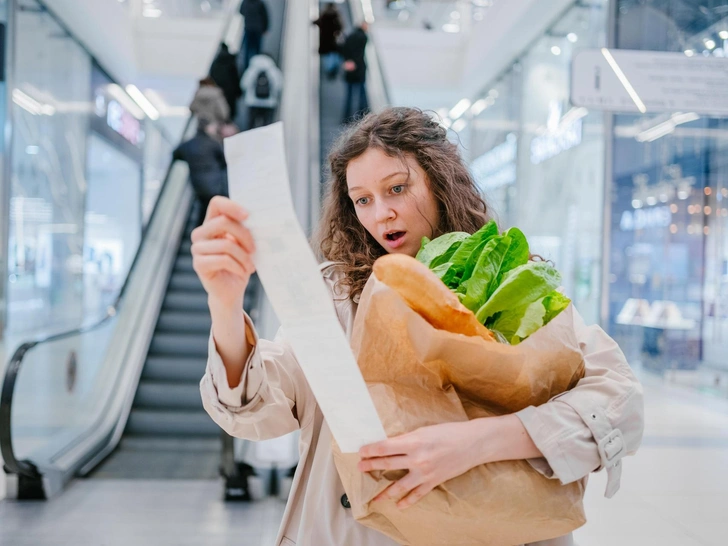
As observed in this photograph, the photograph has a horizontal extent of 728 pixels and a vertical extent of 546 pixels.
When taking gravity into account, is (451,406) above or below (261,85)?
below

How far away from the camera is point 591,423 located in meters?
1.01

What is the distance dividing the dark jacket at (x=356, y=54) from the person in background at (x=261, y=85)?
110cm

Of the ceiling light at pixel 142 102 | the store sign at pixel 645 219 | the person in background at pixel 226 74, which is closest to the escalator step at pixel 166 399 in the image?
the person in background at pixel 226 74

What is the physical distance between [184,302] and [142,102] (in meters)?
9.90

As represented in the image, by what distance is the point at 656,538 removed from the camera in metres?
3.20

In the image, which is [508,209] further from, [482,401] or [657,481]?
[482,401]

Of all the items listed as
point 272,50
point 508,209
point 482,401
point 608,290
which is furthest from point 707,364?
point 272,50

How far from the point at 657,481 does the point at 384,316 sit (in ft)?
13.0

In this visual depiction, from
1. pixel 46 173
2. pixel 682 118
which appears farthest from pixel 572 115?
pixel 46 173

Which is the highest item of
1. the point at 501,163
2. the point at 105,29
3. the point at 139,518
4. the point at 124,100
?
the point at 105,29

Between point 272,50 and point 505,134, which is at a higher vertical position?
point 272,50

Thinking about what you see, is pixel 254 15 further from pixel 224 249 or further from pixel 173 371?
pixel 224 249

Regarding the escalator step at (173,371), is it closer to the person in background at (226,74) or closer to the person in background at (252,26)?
the person in background at (226,74)

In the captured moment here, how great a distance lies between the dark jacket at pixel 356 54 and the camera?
32.0ft
